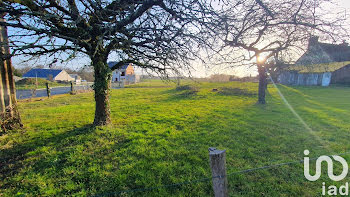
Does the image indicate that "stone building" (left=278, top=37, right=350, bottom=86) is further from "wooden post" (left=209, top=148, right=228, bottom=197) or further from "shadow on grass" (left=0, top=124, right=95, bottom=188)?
"shadow on grass" (left=0, top=124, right=95, bottom=188)

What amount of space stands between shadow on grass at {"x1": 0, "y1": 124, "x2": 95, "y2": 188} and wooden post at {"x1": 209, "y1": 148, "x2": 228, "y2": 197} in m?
4.00

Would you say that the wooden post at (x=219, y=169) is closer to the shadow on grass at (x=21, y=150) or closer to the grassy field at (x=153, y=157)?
the grassy field at (x=153, y=157)

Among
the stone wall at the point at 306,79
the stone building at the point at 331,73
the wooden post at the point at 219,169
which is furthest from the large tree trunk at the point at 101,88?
the stone wall at the point at 306,79

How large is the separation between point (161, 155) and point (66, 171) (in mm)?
2042

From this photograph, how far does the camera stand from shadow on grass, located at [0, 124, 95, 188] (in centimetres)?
313

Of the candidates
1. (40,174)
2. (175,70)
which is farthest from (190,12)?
(40,174)

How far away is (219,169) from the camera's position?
1962 mm

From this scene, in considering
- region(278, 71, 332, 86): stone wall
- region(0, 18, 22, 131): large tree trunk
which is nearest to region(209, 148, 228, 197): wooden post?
region(0, 18, 22, 131): large tree trunk

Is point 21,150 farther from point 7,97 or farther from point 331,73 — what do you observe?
point 331,73

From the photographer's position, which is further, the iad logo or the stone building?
the stone building

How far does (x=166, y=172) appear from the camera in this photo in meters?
3.12

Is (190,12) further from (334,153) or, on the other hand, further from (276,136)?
(334,153)

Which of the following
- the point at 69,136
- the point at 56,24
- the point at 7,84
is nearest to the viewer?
the point at 56,24

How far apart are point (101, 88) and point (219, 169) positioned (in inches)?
171
